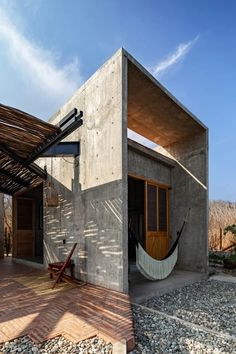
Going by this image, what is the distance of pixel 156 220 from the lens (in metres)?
6.90

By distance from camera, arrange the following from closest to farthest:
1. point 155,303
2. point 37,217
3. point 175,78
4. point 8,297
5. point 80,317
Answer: point 80,317, point 8,297, point 155,303, point 175,78, point 37,217

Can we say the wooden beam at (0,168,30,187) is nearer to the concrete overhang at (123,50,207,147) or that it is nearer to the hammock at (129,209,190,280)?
the concrete overhang at (123,50,207,147)

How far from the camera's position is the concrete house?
4449 mm

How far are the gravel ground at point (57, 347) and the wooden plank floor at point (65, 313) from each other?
6cm

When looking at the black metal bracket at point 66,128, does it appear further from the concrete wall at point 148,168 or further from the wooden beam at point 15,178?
the wooden beam at point 15,178

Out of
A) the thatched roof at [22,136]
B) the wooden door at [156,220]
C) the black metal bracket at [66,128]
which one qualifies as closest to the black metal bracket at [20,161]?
the thatched roof at [22,136]

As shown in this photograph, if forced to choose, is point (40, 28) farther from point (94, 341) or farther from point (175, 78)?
point (94, 341)

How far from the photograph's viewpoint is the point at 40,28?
7.15 m

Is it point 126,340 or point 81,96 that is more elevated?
point 81,96

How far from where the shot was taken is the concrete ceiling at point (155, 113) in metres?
5.10

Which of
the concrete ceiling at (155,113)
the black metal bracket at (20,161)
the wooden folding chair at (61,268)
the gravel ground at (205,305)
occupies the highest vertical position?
the concrete ceiling at (155,113)

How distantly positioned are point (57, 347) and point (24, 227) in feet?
26.3

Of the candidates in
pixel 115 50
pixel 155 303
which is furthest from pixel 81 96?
pixel 155 303

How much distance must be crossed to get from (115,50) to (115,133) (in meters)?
1.52
